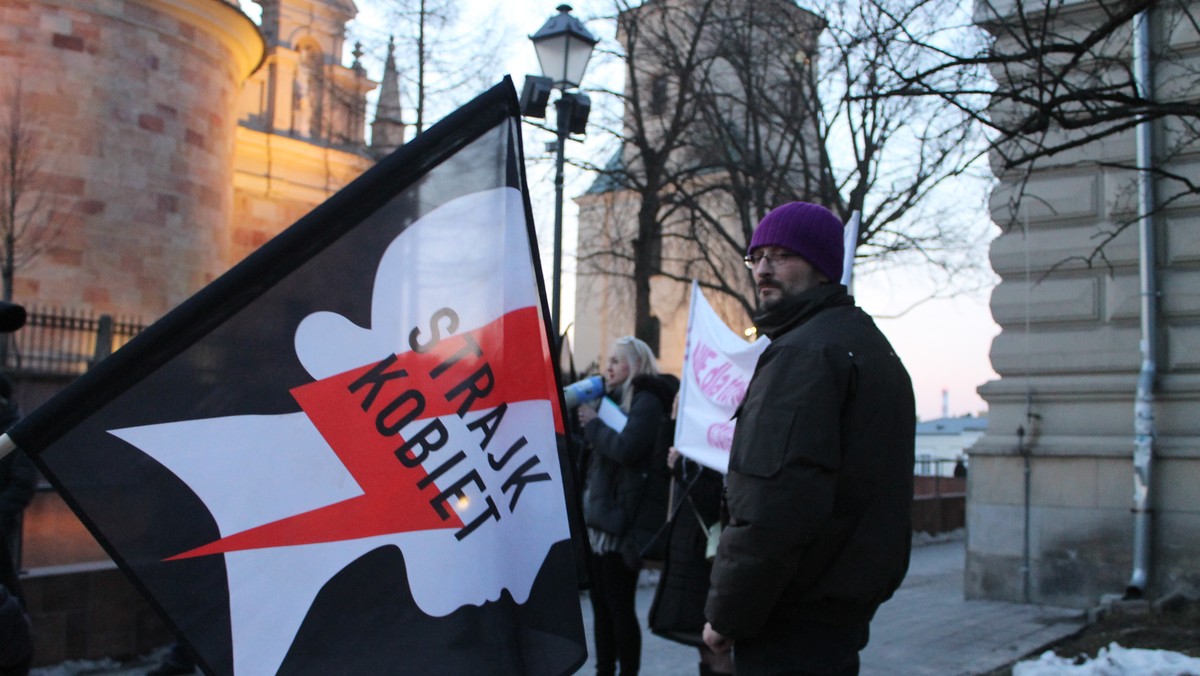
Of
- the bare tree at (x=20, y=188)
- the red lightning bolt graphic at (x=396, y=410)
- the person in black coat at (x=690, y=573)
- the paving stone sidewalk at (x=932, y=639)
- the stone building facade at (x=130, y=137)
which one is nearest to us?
the red lightning bolt graphic at (x=396, y=410)

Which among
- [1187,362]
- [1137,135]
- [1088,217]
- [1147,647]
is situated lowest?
[1147,647]

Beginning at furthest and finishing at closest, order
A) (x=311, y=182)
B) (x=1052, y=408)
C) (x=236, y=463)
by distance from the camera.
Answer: (x=311, y=182)
(x=1052, y=408)
(x=236, y=463)

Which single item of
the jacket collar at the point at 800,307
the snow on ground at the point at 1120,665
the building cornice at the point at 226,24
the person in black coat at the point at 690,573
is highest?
the building cornice at the point at 226,24

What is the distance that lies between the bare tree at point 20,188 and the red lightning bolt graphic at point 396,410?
71.6 ft

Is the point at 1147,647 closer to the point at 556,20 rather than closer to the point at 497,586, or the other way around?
the point at 497,586

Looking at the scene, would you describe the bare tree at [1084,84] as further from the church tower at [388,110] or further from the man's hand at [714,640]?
the church tower at [388,110]

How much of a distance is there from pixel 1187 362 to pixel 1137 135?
1.95 meters

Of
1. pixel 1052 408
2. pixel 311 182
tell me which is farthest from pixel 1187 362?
pixel 311 182

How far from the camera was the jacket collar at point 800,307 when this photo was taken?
3.18 metres

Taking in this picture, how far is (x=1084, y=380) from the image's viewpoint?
10.0 meters

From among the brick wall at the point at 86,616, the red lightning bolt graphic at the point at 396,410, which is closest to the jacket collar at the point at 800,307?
the red lightning bolt graphic at the point at 396,410

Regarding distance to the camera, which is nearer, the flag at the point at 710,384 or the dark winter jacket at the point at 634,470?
the flag at the point at 710,384

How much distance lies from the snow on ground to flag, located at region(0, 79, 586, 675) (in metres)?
4.86

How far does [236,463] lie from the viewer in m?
2.34
